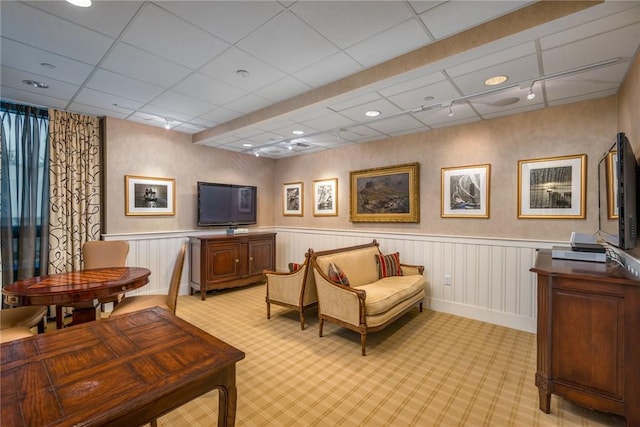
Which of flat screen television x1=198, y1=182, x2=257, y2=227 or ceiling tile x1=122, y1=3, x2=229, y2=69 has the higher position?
ceiling tile x1=122, y1=3, x2=229, y2=69

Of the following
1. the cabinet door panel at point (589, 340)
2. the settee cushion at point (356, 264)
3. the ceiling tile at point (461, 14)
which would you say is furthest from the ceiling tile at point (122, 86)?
the cabinet door panel at point (589, 340)

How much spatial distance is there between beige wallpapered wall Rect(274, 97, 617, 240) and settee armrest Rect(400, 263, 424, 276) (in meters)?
0.61

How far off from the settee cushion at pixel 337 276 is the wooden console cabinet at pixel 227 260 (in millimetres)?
2440

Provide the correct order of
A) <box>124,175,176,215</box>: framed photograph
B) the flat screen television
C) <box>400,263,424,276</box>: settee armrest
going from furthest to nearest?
1. the flat screen television
2. <box>124,175,176,215</box>: framed photograph
3. <box>400,263,424,276</box>: settee armrest

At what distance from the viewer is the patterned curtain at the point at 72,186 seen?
3.90 metres

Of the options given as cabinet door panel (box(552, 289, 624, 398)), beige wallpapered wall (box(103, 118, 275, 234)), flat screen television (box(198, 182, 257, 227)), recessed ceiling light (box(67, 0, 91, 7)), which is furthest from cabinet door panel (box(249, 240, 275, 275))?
cabinet door panel (box(552, 289, 624, 398))

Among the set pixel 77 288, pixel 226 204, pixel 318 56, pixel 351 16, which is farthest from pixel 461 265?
pixel 77 288

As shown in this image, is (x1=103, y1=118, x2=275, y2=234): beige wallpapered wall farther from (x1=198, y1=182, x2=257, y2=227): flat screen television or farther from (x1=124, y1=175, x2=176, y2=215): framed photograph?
(x1=198, y1=182, x2=257, y2=227): flat screen television

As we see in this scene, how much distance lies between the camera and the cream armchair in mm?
3611

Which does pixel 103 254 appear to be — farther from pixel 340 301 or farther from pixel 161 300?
pixel 340 301

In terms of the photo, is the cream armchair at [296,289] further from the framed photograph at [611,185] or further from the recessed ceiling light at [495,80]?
the framed photograph at [611,185]

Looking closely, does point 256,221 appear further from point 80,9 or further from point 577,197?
point 577,197

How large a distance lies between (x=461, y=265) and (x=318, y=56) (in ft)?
10.9

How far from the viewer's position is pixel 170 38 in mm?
2336
